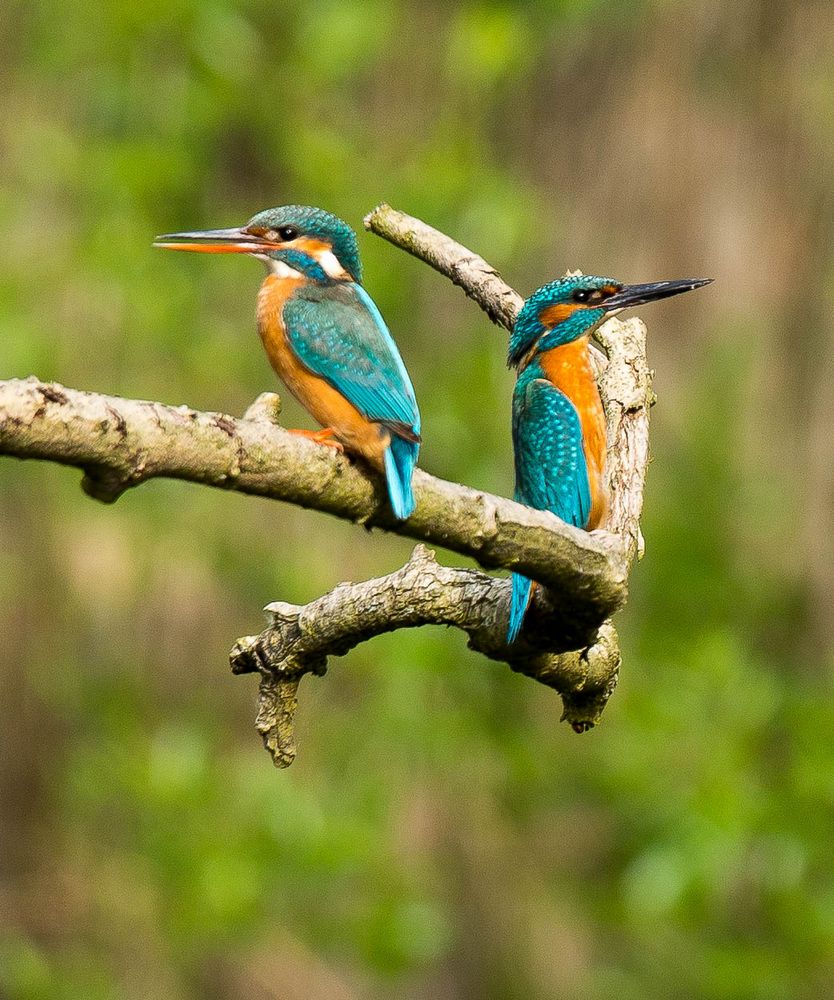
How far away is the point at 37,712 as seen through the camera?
7.03 m

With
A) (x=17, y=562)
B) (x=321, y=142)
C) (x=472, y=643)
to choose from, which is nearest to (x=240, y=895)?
(x=17, y=562)

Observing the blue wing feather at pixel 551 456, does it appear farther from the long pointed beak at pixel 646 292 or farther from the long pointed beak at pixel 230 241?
the long pointed beak at pixel 230 241

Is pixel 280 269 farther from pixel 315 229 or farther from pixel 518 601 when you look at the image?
pixel 518 601

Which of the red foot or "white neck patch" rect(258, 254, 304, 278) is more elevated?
"white neck patch" rect(258, 254, 304, 278)

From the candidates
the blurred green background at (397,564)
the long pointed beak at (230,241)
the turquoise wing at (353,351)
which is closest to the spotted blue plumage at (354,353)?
the turquoise wing at (353,351)

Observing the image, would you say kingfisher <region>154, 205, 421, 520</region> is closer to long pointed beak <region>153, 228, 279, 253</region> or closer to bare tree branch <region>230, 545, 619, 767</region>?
long pointed beak <region>153, 228, 279, 253</region>

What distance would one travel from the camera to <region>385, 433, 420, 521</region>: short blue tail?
7.14ft

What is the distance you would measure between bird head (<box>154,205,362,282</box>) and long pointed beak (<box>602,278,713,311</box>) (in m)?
0.47

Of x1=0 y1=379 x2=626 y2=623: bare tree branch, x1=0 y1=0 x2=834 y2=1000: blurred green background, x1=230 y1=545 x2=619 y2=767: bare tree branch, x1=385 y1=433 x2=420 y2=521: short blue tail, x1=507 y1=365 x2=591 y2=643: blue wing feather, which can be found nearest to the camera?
x1=0 y1=379 x2=626 y2=623: bare tree branch

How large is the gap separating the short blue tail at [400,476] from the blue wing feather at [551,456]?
574 millimetres

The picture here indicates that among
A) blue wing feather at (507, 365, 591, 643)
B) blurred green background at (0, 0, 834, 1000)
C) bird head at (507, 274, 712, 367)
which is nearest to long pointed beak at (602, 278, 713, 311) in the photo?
bird head at (507, 274, 712, 367)

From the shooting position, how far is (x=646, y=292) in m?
3.22

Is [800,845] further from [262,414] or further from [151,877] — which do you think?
[262,414]

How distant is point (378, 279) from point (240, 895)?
7.83ft
